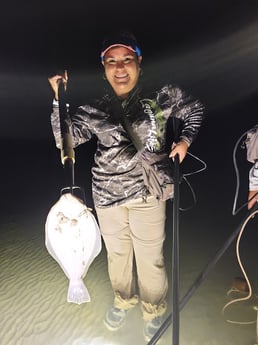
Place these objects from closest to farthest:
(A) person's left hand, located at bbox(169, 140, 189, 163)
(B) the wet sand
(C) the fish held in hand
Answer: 1. (C) the fish held in hand
2. (A) person's left hand, located at bbox(169, 140, 189, 163)
3. (B) the wet sand

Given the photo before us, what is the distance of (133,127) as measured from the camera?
2.57 metres

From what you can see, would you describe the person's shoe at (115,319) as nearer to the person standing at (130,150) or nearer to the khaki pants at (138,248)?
the khaki pants at (138,248)

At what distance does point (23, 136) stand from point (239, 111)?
437 centimetres

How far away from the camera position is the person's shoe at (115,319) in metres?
3.36

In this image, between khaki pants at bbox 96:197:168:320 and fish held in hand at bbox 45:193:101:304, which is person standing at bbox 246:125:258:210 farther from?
fish held in hand at bbox 45:193:101:304

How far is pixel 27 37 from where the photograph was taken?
414 cm

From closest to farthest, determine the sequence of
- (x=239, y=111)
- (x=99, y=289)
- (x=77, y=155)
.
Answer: (x=99, y=289) → (x=239, y=111) → (x=77, y=155)

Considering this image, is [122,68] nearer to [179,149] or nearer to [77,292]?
[179,149]

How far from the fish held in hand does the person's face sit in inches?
29.6

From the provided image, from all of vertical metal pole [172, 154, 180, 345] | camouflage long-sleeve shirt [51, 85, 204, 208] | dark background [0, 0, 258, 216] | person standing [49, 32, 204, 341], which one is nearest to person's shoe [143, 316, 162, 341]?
person standing [49, 32, 204, 341]

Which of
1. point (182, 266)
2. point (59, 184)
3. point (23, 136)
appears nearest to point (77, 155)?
point (59, 184)

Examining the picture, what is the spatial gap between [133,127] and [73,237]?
784 millimetres

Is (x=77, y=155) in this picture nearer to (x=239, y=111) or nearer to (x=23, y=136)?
(x=23, y=136)

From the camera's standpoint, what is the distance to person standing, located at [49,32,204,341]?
2498mm
